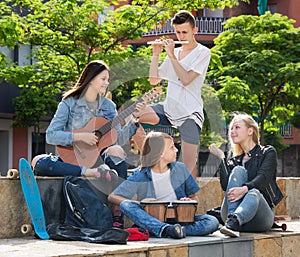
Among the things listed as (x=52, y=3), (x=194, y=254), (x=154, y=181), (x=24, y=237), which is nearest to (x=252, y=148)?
(x=154, y=181)

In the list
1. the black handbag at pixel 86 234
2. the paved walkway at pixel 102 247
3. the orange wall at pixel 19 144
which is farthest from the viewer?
the orange wall at pixel 19 144

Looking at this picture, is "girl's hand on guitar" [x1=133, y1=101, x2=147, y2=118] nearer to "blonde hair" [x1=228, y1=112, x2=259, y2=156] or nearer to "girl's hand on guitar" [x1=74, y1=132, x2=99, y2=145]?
"girl's hand on guitar" [x1=74, y1=132, x2=99, y2=145]

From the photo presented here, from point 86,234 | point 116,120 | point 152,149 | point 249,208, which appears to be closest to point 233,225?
point 249,208

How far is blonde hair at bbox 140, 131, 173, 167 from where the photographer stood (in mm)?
7238

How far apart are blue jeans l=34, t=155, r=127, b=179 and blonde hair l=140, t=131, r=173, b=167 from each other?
27 cm

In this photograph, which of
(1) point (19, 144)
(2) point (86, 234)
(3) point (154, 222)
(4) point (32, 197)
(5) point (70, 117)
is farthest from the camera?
(1) point (19, 144)

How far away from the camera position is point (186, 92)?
25.6 ft

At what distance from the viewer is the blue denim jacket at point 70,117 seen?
7.25 metres

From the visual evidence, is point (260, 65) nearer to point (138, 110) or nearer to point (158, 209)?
point (138, 110)

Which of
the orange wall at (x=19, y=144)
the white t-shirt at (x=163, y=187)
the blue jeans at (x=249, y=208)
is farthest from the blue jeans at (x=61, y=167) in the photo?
the orange wall at (x=19, y=144)

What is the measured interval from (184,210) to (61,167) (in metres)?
1.16

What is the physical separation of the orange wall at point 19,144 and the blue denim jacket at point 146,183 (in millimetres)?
23718

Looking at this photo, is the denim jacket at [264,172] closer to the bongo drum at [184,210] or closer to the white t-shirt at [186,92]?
the white t-shirt at [186,92]

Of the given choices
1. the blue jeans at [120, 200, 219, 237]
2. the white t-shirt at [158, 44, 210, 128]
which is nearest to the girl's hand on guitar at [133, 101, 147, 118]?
the white t-shirt at [158, 44, 210, 128]
